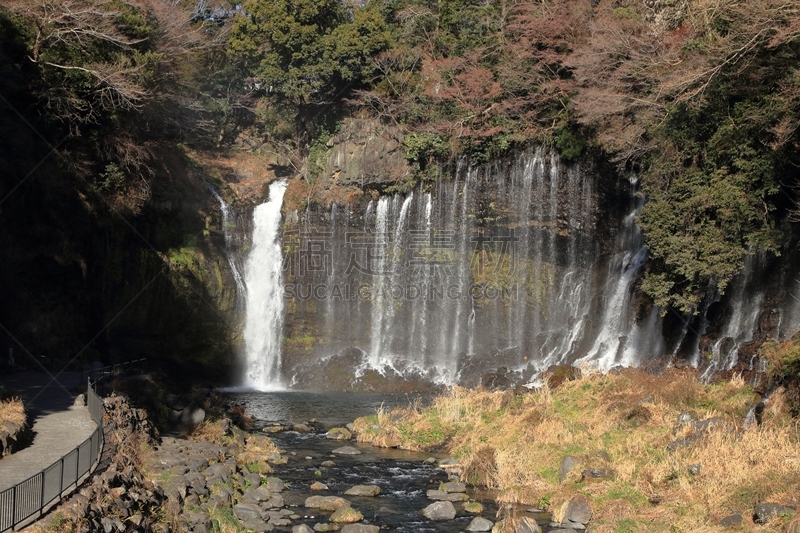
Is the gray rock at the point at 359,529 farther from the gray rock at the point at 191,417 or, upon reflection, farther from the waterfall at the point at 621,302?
the waterfall at the point at 621,302

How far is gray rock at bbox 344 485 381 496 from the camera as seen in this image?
17891 millimetres

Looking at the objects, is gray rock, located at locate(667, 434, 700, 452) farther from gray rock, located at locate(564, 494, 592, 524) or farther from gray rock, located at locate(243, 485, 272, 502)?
gray rock, located at locate(243, 485, 272, 502)

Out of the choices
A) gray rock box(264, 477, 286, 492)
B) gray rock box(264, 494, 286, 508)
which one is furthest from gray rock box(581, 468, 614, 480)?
gray rock box(264, 477, 286, 492)

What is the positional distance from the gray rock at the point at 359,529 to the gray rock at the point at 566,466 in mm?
4497

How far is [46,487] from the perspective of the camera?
1273 centimetres

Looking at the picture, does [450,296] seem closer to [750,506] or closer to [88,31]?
[88,31]

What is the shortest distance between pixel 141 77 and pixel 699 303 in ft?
69.1

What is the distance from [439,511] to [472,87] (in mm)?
24029

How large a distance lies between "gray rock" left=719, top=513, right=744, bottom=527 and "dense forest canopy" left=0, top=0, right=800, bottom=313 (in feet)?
37.0

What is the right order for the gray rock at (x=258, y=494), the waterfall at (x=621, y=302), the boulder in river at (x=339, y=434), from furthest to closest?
the waterfall at (x=621, y=302), the boulder in river at (x=339, y=434), the gray rock at (x=258, y=494)

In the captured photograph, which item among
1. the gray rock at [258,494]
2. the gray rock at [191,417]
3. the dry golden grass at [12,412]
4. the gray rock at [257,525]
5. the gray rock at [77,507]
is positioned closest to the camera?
the gray rock at [77,507]

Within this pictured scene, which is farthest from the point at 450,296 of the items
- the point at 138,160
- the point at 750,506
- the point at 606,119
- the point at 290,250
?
the point at 750,506

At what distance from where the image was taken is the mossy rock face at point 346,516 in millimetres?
15969

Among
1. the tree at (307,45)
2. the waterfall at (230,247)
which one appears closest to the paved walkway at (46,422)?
the waterfall at (230,247)
